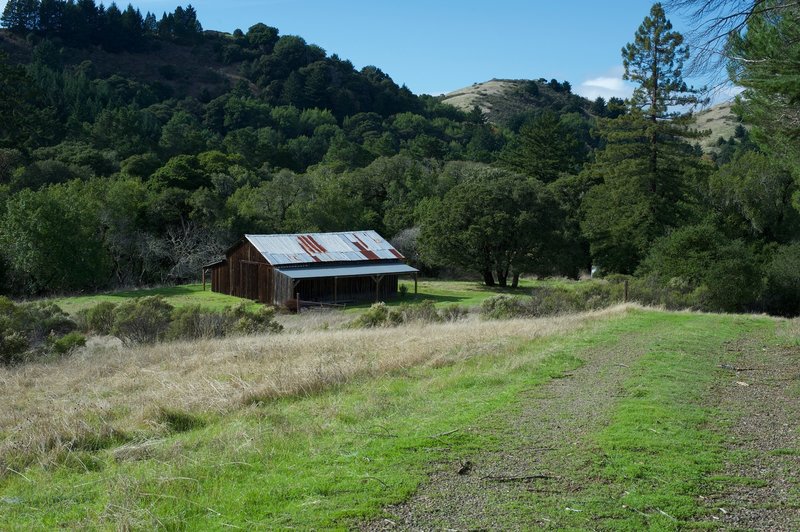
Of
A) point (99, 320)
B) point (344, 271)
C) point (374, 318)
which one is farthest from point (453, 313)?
point (344, 271)

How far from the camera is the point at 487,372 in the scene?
10586mm

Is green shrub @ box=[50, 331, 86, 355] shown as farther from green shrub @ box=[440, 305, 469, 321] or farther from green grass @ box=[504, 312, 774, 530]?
green grass @ box=[504, 312, 774, 530]

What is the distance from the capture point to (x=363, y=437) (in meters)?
7.09

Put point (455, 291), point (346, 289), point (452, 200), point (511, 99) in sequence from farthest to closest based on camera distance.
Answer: point (511, 99) → point (452, 200) → point (455, 291) → point (346, 289)

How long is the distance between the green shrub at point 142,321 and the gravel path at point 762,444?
1675 centimetres

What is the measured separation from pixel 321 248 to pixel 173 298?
8546 millimetres

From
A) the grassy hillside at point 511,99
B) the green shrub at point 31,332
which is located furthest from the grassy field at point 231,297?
the grassy hillside at point 511,99

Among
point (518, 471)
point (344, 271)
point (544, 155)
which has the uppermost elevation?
point (544, 155)

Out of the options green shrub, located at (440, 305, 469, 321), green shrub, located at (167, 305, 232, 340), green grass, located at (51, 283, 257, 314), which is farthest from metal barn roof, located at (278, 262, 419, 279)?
green shrub, located at (167, 305, 232, 340)

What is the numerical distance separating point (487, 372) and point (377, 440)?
397 cm

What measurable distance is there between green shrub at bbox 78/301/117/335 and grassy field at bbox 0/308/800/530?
1147 centimetres

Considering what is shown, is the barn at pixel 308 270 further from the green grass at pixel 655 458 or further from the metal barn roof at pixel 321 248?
the green grass at pixel 655 458

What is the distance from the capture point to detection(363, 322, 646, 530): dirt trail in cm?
508

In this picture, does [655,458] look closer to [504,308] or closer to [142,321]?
[504,308]
